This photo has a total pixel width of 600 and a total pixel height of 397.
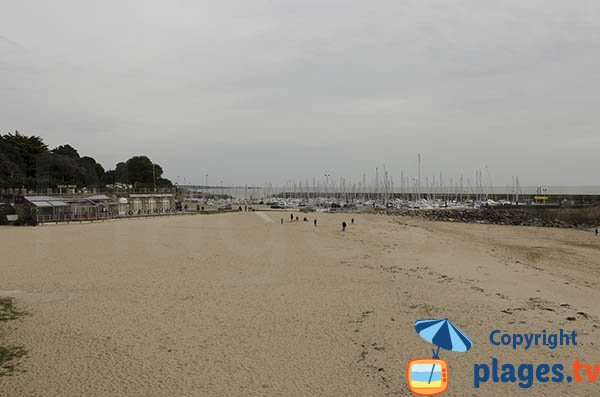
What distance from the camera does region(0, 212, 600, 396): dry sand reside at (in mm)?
7211

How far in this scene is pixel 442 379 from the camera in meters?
4.82

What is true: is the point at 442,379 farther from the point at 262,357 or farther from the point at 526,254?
the point at 526,254

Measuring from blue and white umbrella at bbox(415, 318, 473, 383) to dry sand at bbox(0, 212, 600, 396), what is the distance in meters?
2.10

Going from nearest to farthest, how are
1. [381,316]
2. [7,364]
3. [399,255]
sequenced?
[7,364]
[381,316]
[399,255]

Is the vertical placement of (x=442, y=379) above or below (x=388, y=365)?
above

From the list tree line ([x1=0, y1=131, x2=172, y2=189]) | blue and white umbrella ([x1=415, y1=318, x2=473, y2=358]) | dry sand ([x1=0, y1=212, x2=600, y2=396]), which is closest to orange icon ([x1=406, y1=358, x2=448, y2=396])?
blue and white umbrella ([x1=415, y1=318, x2=473, y2=358])

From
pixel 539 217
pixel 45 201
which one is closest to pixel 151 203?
pixel 45 201

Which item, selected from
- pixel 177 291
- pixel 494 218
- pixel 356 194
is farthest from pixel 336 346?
pixel 356 194

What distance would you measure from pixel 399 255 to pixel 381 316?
1062cm

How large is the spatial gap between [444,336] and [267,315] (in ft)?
20.5

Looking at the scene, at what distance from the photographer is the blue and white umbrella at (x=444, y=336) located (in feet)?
16.4

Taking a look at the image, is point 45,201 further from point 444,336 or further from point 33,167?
point 444,336

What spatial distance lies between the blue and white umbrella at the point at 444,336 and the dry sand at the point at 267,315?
210 cm

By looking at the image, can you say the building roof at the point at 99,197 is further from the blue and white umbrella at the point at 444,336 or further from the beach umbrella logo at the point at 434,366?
the beach umbrella logo at the point at 434,366
